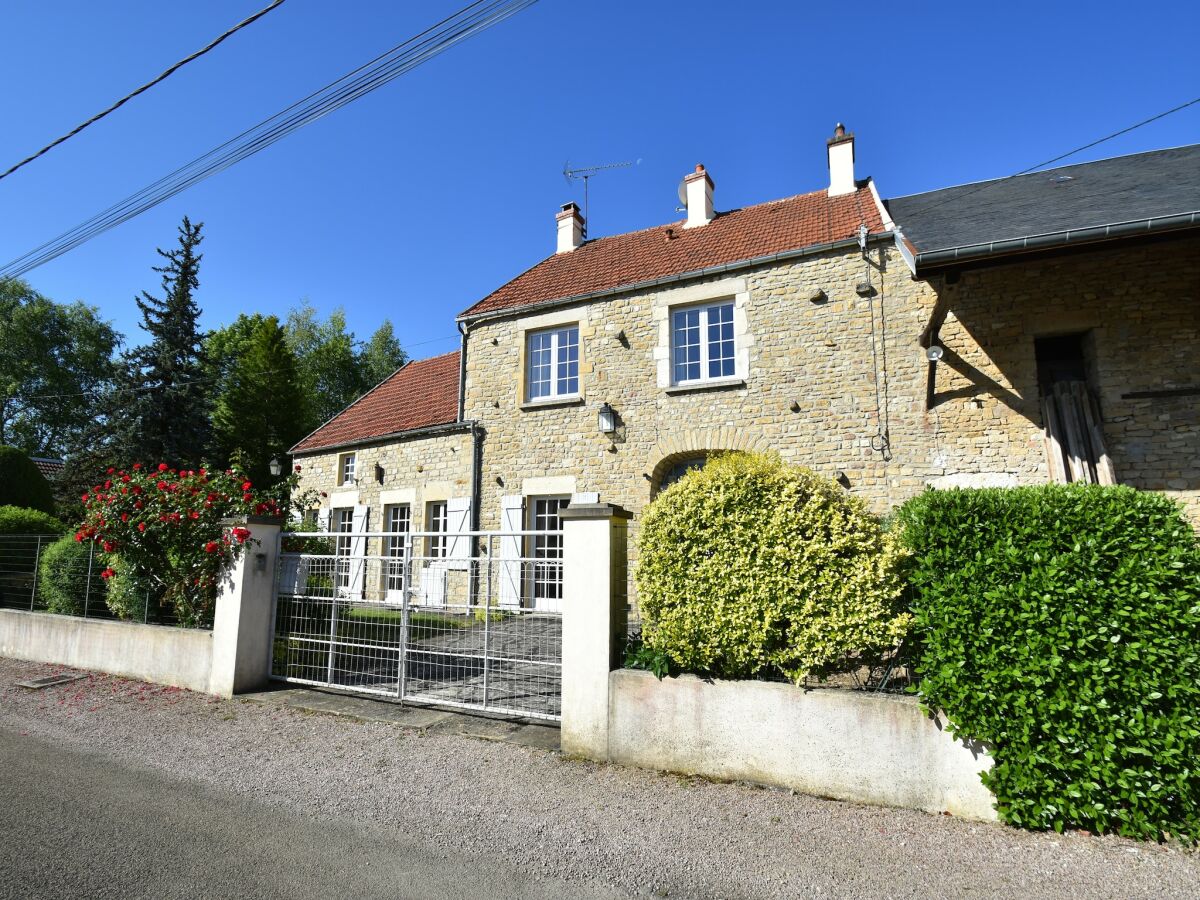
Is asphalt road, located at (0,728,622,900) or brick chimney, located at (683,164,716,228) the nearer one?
asphalt road, located at (0,728,622,900)

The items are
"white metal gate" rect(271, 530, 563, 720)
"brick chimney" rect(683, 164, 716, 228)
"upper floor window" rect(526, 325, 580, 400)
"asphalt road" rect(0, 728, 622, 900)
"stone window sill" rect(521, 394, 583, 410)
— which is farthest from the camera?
"brick chimney" rect(683, 164, 716, 228)

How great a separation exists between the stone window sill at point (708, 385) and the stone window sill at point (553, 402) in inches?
71.7

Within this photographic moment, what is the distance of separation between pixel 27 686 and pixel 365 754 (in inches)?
200

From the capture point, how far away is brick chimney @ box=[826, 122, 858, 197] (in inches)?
471

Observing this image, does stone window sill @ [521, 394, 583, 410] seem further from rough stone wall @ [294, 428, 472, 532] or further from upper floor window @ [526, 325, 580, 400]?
rough stone wall @ [294, 428, 472, 532]

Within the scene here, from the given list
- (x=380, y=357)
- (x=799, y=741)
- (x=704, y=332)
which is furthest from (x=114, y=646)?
(x=380, y=357)

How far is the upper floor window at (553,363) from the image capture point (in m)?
12.2

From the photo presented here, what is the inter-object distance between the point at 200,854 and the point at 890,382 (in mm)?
9562

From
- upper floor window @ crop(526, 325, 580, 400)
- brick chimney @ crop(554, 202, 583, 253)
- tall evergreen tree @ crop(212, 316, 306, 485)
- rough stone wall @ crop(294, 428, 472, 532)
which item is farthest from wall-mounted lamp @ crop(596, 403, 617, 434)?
tall evergreen tree @ crop(212, 316, 306, 485)

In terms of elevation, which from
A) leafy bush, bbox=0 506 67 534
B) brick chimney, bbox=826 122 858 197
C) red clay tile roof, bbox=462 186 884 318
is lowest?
leafy bush, bbox=0 506 67 534

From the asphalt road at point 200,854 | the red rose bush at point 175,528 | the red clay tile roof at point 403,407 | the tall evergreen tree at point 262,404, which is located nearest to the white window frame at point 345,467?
the red clay tile roof at point 403,407

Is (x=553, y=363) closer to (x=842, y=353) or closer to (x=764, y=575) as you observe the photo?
(x=842, y=353)

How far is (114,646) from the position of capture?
721cm

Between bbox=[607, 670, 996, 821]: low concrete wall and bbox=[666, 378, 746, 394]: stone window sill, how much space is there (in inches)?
275
